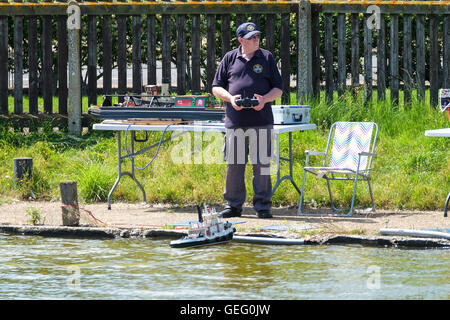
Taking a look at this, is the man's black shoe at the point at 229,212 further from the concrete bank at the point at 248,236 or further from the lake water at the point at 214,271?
the lake water at the point at 214,271

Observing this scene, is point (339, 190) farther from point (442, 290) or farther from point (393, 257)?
point (442, 290)

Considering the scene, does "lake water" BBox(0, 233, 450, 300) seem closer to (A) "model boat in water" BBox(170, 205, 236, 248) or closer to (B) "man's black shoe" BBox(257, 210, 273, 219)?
(A) "model boat in water" BBox(170, 205, 236, 248)

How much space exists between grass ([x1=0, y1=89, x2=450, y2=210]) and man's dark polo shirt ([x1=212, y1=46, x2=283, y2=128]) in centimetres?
140

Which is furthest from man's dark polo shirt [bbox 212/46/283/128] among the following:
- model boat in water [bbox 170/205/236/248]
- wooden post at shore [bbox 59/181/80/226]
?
model boat in water [bbox 170/205/236/248]

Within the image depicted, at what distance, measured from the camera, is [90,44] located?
1455cm

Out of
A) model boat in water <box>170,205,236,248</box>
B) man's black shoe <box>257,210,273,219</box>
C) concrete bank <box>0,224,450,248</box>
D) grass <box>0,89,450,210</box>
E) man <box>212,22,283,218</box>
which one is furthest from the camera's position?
grass <box>0,89,450,210</box>

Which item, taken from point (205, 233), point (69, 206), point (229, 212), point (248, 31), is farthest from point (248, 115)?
point (205, 233)

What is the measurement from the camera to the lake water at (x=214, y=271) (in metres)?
7.34

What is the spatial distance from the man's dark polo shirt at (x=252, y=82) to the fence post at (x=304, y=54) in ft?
12.2

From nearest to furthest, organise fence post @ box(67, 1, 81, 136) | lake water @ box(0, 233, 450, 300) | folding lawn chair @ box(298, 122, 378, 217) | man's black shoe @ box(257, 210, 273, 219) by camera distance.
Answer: lake water @ box(0, 233, 450, 300), man's black shoe @ box(257, 210, 273, 219), folding lawn chair @ box(298, 122, 378, 217), fence post @ box(67, 1, 81, 136)

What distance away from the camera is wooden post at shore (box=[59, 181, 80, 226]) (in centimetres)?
1016

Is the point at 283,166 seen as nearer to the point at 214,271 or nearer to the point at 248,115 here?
the point at 248,115
